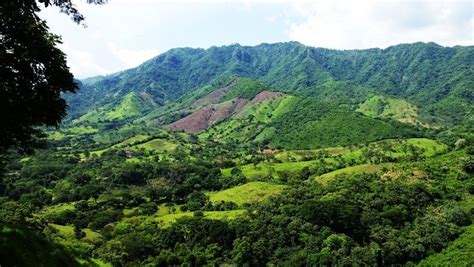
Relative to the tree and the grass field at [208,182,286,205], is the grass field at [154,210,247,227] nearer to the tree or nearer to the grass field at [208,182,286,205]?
the grass field at [208,182,286,205]

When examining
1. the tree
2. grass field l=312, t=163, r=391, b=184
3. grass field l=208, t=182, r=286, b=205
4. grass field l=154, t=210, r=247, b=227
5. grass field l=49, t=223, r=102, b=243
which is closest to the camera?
the tree


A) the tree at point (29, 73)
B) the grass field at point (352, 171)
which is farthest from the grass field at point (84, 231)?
the tree at point (29, 73)

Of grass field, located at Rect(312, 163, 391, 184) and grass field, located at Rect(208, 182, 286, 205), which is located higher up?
grass field, located at Rect(312, 163, 391, 184)

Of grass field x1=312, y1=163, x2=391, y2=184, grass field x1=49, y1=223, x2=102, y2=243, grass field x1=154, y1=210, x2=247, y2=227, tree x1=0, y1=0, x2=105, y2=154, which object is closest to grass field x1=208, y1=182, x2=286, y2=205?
grass field x1=154, y1=210, x2=247, y2=227

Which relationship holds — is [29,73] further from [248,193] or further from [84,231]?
[248,193]

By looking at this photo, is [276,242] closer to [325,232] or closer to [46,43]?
[325,232]

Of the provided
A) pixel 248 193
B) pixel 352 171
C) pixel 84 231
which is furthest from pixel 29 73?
pixel 352 171
